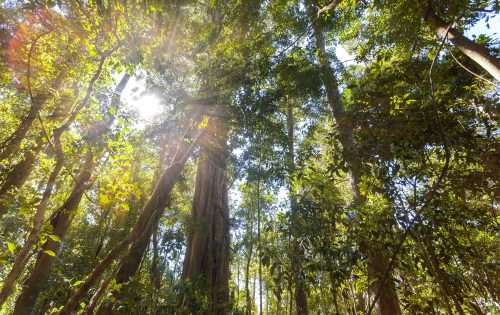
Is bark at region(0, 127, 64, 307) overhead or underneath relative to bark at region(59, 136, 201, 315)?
underneath

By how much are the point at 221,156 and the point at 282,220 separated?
5.62ft

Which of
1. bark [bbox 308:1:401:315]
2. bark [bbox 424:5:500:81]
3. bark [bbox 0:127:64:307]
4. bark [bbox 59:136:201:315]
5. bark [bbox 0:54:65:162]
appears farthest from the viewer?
bark [bbox 0:54:65:162]

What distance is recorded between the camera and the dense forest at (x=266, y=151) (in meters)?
2.63

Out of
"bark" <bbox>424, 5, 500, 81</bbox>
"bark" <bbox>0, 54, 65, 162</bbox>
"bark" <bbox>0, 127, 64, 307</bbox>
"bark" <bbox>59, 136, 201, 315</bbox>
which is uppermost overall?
"bark" <bbox>0, 54, 65, 162</bbox>

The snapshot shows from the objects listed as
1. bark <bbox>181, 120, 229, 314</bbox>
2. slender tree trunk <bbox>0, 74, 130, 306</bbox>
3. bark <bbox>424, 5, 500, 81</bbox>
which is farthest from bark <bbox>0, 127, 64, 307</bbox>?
bark <bbox>424, 5, 500, 81</bbox>

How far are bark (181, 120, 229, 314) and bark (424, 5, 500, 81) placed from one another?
313cm

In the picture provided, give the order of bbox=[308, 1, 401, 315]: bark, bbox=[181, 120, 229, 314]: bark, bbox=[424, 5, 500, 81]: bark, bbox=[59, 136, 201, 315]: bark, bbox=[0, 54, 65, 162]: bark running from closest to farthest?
bbox=[424, 5, 500, 81]: bark → bbox=[59, 136, 201, 315]: bark → bbox=[308, 1, 401, 315]: bark → bbox=[181, 120, 229, 314]: bark → bbox=[0, 54, 65, 162]: bark

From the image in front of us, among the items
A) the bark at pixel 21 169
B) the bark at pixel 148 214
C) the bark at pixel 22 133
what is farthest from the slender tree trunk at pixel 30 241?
the bark at pixel 21 169

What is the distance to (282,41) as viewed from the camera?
607 cm

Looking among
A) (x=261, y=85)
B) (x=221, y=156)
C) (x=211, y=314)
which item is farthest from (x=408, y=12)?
(x=211, y=314)

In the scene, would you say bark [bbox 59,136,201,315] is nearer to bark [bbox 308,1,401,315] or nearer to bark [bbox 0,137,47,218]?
bark [bbox 308,1,401,315]

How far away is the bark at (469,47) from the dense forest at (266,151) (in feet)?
0.05

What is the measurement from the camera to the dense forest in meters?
2.63

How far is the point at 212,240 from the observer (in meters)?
5.09
